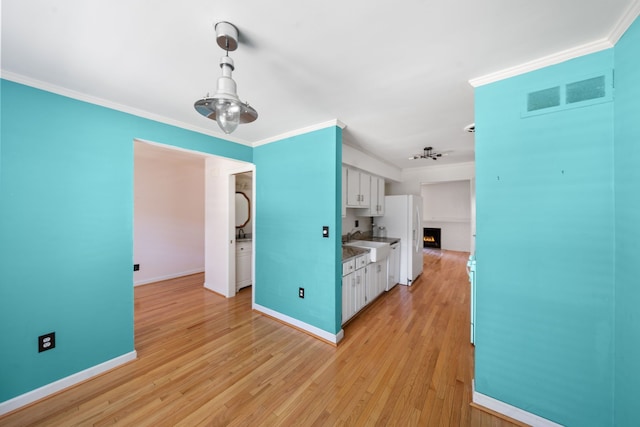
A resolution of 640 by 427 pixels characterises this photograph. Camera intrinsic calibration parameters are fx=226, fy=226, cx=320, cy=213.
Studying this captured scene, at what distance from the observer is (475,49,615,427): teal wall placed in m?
1.32

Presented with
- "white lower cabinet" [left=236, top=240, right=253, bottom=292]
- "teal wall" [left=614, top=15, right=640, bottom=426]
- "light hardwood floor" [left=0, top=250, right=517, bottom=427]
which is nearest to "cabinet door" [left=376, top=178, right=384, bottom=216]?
"light hardwood floor" [left=0, top=250, right=517, bottom=427]

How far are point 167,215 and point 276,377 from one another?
169 inches

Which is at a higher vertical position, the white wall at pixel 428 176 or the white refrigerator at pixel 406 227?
the white wall at pixel 428 176

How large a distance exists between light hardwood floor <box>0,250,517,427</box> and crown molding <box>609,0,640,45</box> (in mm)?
Result: 2428

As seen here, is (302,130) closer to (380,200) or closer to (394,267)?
(380,200)

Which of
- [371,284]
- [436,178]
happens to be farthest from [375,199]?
[436,178]

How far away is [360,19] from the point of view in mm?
1154

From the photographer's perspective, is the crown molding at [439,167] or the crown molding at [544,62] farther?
the crown molding at [439,167]

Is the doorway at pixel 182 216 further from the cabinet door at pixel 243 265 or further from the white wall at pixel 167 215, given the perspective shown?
the cabinet door at pixel 243 265

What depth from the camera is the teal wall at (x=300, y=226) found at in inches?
98.0

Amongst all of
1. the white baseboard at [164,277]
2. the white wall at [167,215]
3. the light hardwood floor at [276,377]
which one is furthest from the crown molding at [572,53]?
the white baseboard at [164,277]

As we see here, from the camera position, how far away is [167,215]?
15.8 ft

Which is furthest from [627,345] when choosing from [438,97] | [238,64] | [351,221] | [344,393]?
[351,221]

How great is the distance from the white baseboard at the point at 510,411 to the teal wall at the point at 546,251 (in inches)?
1.2
